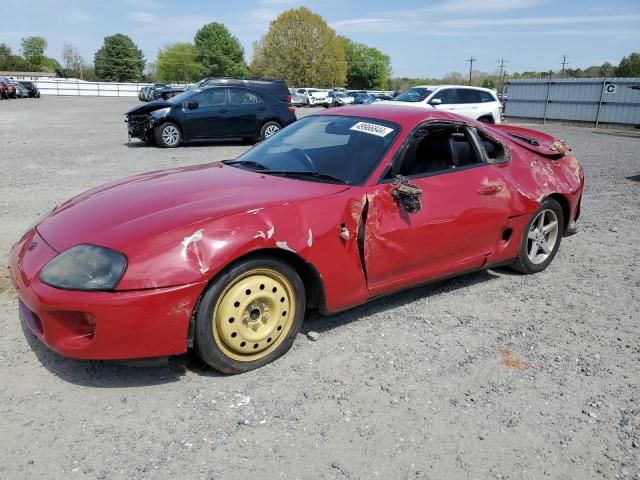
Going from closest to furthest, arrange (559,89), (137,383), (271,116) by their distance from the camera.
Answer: (137,383), (271,116), (559,89)

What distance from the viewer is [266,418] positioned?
8.70ft

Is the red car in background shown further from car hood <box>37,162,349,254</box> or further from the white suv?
car hood <box>37,162,349,254</box>

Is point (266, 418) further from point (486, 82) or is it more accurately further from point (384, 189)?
point (486, 82)

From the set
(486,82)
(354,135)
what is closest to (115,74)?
(486,82)

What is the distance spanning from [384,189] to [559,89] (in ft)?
87.5

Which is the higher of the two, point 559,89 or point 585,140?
point 559,89

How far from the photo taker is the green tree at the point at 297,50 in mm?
78938

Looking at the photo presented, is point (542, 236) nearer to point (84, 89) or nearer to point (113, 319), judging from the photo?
point (113, 319)

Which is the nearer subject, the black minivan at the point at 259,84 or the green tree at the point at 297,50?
the black minivan at the point at 259,84

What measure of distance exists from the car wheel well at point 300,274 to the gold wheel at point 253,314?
0.29ft

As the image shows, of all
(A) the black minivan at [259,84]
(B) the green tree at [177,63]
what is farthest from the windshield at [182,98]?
(B) the green tree at [177,63]

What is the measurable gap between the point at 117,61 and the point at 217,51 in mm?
26308

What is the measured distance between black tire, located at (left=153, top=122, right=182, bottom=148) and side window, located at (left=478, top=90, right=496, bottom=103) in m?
9.32

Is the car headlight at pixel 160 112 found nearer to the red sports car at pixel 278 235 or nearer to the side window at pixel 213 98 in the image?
the side window at pixel 213 98
